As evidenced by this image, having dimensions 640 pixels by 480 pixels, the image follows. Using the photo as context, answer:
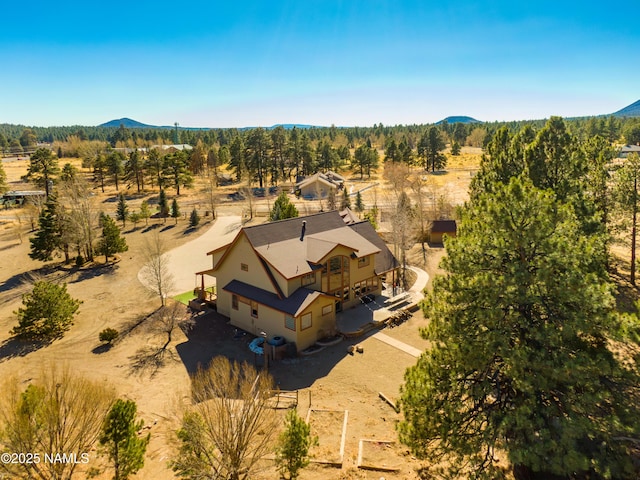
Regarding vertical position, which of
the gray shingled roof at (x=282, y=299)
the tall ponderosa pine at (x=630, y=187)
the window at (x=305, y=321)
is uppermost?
the tall ponderosa pine at (x=630, y=187)

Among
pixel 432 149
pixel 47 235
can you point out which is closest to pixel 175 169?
pixel 47 235

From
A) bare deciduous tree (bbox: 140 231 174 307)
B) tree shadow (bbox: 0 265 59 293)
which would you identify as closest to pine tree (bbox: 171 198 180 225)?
tree shadow (bbox: 0 265 59 293)

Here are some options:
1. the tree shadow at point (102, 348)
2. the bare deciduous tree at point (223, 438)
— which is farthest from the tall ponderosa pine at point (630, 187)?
the tree shadow at point (102, 348)

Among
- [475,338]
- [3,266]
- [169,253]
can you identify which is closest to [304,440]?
[475,338]

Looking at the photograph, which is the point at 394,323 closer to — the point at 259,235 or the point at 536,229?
the point at 259,235

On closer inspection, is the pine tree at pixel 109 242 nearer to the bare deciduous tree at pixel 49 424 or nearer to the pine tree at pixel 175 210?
the pine tree at pixel 175 210
